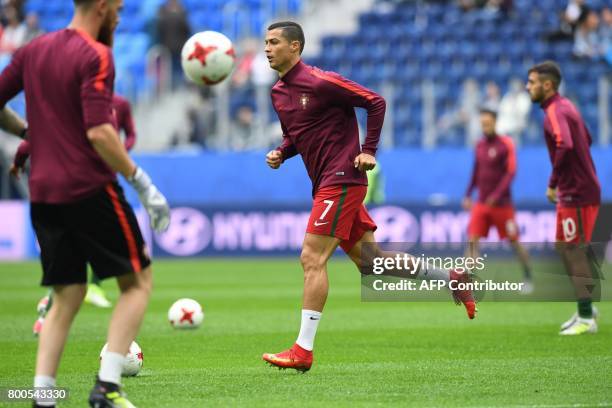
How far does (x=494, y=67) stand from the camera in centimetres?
Result: 2495

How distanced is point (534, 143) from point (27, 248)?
1055cm

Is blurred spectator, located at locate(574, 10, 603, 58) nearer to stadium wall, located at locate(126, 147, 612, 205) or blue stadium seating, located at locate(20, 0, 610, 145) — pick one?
blue stadium seating, located at locate(20, 0, 610, 145)

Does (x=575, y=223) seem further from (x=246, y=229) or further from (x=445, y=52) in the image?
(x=445, y=52)

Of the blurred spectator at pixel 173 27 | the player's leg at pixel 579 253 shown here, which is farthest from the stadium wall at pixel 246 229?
the player's leg at pixel 579 253

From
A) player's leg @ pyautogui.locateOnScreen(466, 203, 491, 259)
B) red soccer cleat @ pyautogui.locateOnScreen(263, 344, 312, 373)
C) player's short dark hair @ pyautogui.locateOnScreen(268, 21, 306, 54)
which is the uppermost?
player's short dark hair @ pyautogui.locateOnScreen(268, 21, 306, 54)

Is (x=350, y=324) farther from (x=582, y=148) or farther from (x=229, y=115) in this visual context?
(x=229, y=115)

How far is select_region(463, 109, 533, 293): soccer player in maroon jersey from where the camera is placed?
1689 cm

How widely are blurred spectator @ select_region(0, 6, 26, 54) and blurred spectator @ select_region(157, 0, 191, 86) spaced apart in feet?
9.97

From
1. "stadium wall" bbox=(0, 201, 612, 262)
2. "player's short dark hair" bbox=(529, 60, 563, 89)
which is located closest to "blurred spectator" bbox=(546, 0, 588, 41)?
"stadium wall" bbox=(0, 201, 612, 262)

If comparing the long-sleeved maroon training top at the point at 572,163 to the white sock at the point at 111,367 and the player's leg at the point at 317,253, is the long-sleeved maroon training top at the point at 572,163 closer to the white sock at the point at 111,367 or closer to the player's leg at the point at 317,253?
the player's leg at the point at 317,253

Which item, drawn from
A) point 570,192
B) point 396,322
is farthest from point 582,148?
point 396,322

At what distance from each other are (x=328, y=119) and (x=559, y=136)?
10.1 ft

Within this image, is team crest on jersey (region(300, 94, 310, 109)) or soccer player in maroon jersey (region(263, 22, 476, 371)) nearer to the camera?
soccer player in maroon jersey (region(263, 22, 476, 371))

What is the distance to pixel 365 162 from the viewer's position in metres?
8.46
